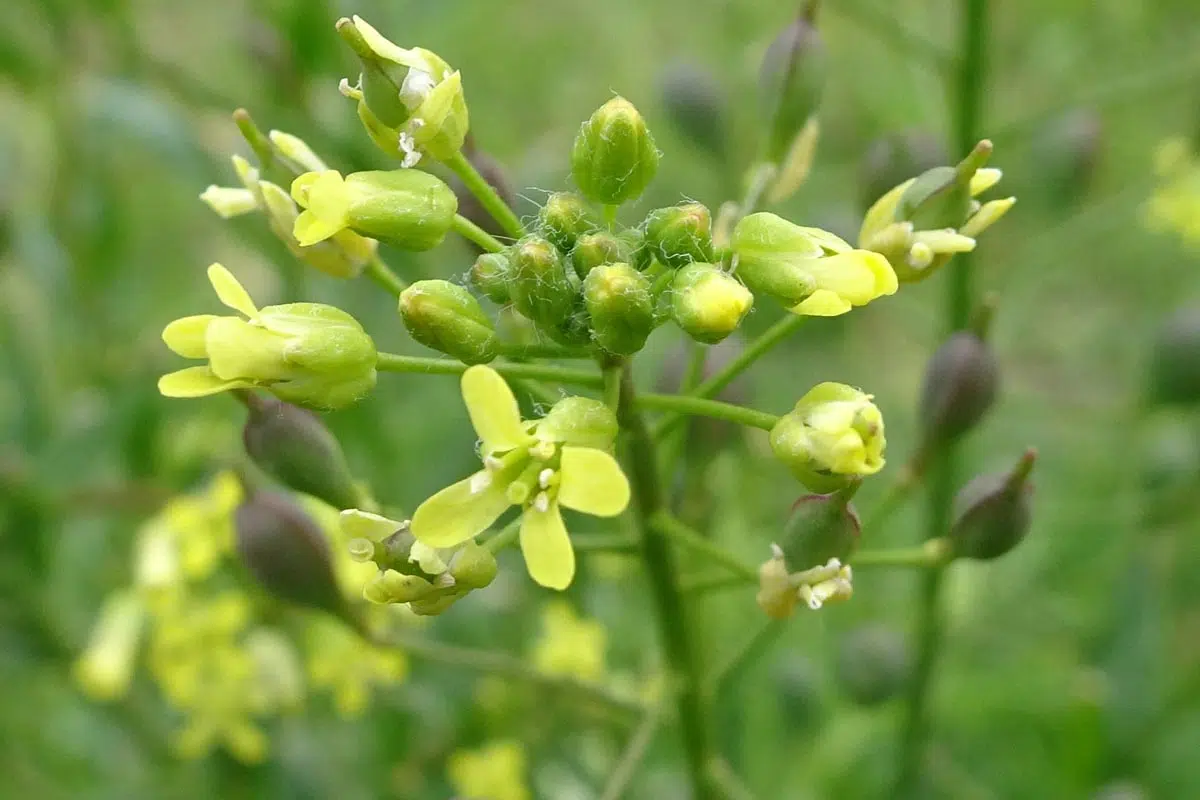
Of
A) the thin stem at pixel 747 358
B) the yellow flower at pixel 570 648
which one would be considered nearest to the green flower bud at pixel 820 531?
the thin stem at pixel 747 358

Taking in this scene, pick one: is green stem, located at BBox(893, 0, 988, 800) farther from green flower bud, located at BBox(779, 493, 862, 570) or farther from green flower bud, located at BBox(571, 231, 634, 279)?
green flower bud, located at BBox(571, 231, 634, 279)

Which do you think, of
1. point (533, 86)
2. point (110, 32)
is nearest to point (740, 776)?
point (110, 32)

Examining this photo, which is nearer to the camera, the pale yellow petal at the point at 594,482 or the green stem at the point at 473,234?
the pale yellow petal at the point at 594,482

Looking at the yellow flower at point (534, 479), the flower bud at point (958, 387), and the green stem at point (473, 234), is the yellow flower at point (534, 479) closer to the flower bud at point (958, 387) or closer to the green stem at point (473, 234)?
the green stem at point (473, 234)

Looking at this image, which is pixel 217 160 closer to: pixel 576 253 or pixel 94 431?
pixel 94 431

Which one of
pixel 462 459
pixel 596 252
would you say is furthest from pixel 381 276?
pixel 462 459

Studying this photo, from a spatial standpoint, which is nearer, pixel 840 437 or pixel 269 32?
pixel 840 437

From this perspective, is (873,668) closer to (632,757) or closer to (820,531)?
(632,757)
